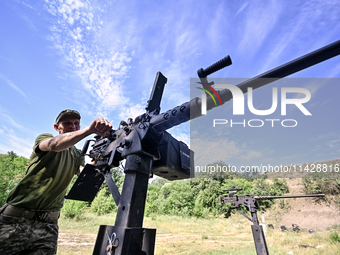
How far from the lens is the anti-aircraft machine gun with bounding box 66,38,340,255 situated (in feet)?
6.20

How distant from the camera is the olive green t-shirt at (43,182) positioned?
2803 mm

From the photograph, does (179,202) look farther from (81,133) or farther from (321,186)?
(81,133)

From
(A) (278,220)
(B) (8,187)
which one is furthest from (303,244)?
(B) (8,187)

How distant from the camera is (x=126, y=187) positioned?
7.56 feet

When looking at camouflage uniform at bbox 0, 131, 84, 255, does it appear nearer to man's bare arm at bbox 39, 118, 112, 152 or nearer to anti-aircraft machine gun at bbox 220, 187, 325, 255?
man's bare arm at bbox 39, 118, 112, 152

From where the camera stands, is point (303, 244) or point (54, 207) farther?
point (303, 244)

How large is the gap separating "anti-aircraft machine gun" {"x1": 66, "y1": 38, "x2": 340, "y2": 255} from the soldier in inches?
13.9

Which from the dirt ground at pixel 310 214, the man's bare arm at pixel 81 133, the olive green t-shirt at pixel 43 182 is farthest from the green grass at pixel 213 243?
the man's bare arm at pixel 81 133

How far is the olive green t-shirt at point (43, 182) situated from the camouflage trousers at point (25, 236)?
22 cm

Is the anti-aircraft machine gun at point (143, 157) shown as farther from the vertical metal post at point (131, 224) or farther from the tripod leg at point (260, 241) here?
the tripod leg at point (260, 241)

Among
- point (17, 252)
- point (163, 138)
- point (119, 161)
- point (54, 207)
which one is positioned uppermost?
point (163, 138)

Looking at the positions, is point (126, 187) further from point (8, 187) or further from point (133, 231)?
point (8, 187)

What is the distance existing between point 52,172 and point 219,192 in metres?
36.7

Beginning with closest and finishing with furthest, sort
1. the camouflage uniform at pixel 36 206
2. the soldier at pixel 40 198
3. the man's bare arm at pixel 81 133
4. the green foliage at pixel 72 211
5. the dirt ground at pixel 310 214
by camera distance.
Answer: the man's bare arm at pixel 81 133
the soldier at pixel 40 198
the camouflage uniform at pixel 36 206
the green foliage at pixel 72 211
the dirt ground at pixel 310 214
